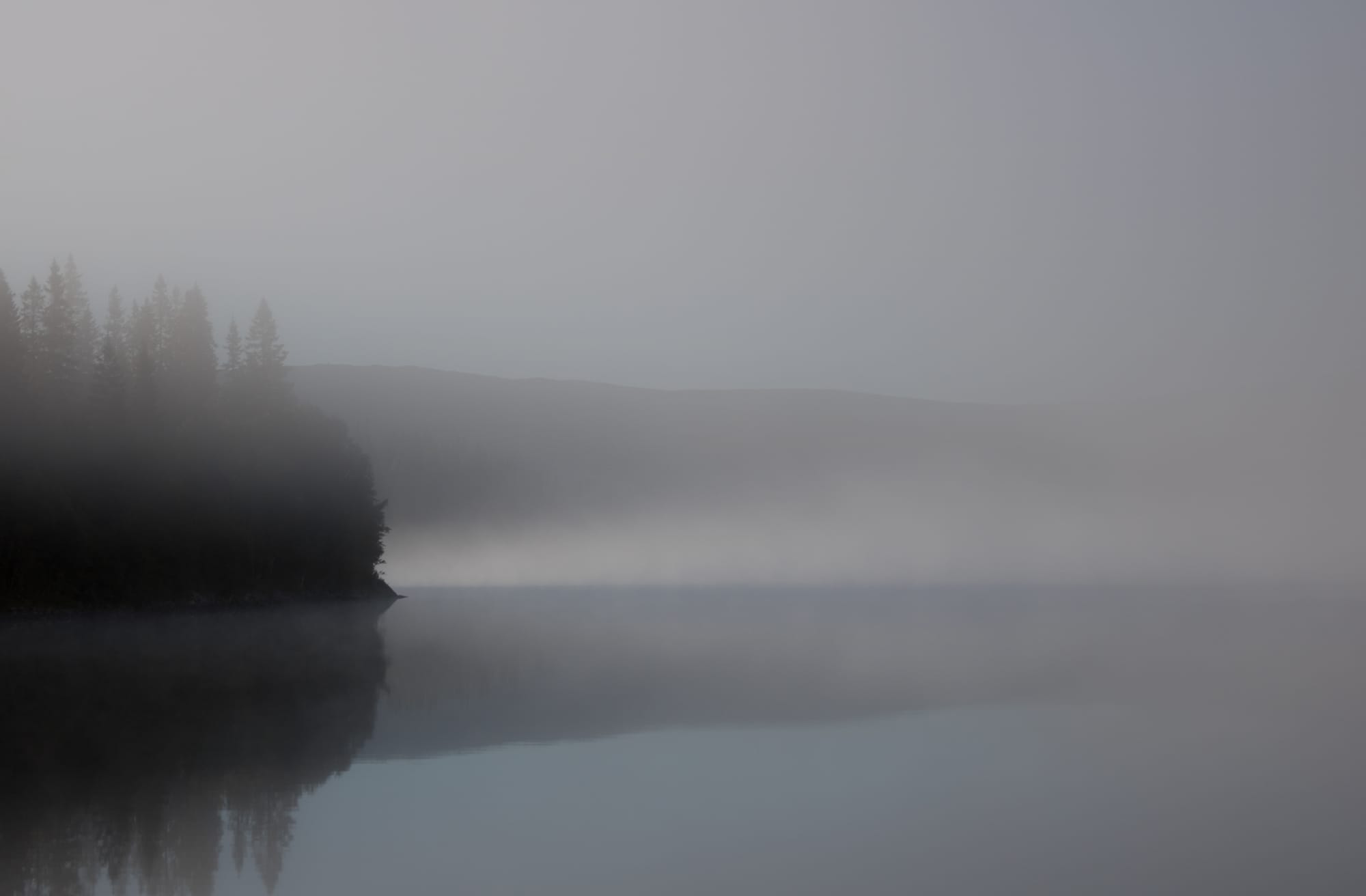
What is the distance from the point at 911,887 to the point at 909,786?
454 cm

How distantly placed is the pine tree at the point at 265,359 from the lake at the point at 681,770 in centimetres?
4039

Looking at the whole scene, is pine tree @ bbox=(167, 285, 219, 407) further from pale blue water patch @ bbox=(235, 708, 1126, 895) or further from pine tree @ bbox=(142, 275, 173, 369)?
pale blue water patch @ bbox=(235, 708, 1126, 895)

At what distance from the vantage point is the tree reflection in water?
10.5 metres

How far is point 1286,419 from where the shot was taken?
6629 inches

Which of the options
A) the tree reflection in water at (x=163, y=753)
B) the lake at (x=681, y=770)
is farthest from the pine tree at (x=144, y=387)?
the lake at (x=681, y=770)

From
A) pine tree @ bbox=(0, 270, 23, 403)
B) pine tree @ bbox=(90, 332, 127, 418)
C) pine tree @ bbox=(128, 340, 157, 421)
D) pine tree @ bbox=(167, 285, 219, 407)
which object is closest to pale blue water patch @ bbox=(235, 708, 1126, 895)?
pine tree @ bbox=(0, 270, 23, 403)

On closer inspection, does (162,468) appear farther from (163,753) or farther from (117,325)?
(163,753)

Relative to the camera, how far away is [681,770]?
50.8 ft

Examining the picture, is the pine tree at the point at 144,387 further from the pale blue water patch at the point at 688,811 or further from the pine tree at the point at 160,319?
the pale blue water patch at the point at 688,811

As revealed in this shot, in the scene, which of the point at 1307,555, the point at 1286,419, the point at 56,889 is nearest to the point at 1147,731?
the point at 56,889

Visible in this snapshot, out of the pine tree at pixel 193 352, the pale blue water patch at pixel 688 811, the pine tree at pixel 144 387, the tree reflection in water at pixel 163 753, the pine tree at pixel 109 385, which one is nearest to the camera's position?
the pale blue water patch at pixel 688 811

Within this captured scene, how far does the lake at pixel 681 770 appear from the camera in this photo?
1056cm

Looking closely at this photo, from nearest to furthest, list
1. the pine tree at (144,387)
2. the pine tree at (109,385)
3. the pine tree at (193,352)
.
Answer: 1. the pine tree at (109,385)
2. the pine tree at (144,387)
3. the pine tree at (193,352)

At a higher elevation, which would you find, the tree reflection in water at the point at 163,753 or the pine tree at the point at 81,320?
the pine tree at the point at 81,320
